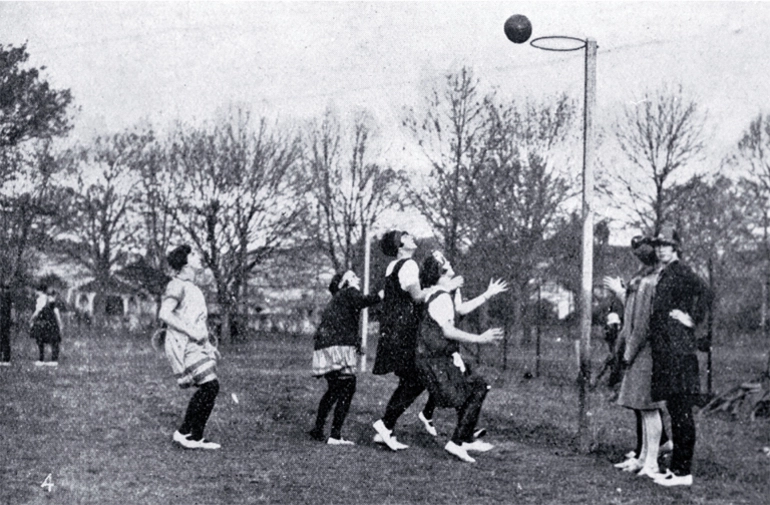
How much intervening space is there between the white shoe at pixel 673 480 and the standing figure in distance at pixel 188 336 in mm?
3475

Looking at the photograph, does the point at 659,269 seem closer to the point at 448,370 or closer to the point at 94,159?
the point at 448,370

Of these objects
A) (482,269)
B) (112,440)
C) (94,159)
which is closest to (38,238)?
(94,159)

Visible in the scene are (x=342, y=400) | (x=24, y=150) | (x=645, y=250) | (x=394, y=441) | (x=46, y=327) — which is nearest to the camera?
(x=645, y=250)

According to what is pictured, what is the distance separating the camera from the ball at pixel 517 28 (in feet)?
25.7

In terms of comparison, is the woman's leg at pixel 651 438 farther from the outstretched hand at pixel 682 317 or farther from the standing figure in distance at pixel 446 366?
the standing figure in distance at pixel 446 366

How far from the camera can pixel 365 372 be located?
1600 cm

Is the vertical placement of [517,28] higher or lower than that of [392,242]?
higher

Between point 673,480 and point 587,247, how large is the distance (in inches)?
90.8

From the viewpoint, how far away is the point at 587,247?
7820 mm

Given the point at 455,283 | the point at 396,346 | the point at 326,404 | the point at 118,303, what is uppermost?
the point at 455,283

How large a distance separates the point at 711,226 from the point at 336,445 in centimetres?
3430

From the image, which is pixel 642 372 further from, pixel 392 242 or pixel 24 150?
pixel 24 150

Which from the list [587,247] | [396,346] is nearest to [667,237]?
[587,247]

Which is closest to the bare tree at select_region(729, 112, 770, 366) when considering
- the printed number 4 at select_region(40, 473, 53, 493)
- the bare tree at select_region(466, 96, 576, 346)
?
the bare tree at select_region(466, 96, 576, 346)
